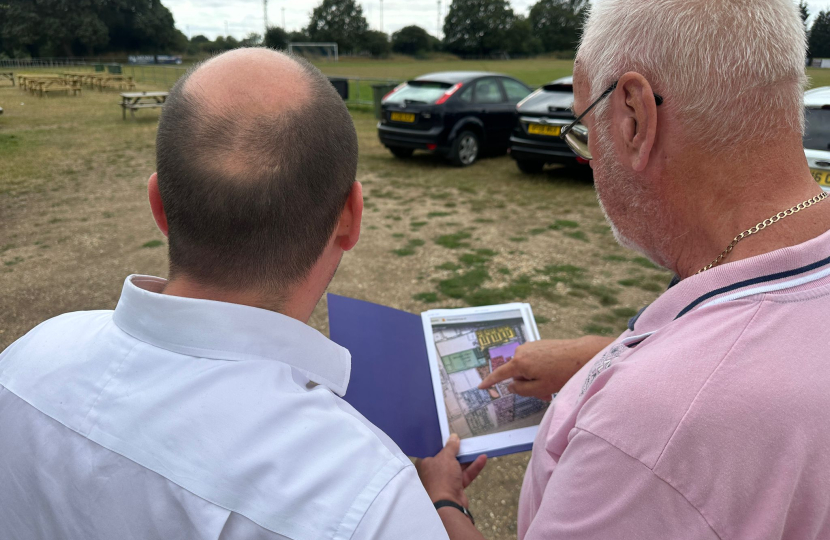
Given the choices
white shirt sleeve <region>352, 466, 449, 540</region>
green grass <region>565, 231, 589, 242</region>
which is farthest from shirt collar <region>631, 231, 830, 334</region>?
green grass <region>565, 231, 589, 242</region>

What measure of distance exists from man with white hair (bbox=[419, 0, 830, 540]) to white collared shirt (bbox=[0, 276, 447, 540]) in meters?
0.35

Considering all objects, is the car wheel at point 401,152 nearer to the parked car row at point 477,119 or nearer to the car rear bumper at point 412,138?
the parked car row at point 477,119

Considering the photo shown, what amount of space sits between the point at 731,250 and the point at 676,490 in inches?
18.7

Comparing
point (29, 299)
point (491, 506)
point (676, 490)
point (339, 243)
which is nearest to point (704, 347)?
point (676, 490)

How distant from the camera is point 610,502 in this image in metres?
Result: 0.91

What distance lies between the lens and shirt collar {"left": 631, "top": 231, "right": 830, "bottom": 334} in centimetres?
92

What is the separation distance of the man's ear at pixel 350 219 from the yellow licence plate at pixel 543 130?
287 inches

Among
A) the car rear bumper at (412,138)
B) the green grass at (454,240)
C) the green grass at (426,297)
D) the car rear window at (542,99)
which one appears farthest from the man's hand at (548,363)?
the car rear bumper at (412,138)

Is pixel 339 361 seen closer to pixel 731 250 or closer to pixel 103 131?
pixel 731 250

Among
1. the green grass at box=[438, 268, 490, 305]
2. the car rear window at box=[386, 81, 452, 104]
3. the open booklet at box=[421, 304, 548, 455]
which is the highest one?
the car rear window at box=[386, 81, 452, 104]

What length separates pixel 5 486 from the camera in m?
0.90

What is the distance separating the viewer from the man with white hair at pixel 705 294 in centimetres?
82

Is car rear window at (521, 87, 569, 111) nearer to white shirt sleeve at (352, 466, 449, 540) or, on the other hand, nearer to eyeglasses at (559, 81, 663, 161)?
eyeglasses at (559, 81, 663, 161)

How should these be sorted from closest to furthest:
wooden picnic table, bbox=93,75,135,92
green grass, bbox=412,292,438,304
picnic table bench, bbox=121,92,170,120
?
green grass, bbox=412,292,438,304, picnic table bench, bbox=121,92,170,120, wooden picnic table, bbox=93,75,135,92
